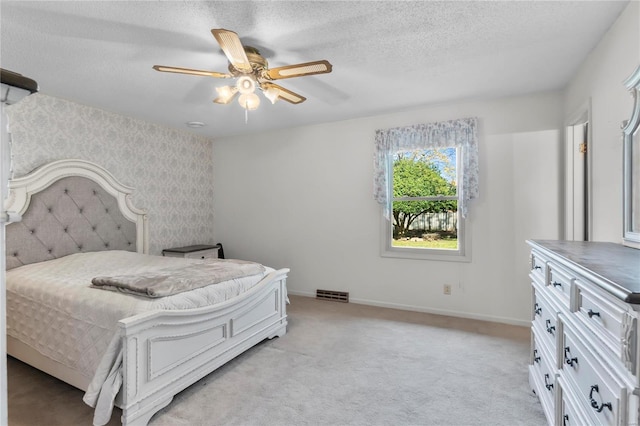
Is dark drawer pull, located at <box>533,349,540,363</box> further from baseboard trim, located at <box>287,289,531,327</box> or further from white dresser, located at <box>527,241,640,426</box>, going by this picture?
baseboard trim, located at <box>287,289,531,327</box>

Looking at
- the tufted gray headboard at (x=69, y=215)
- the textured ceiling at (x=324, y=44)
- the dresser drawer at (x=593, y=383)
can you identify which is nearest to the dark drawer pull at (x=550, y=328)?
the dresser drawer at (x=593, y=383)

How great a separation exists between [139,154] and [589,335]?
14.1 ft

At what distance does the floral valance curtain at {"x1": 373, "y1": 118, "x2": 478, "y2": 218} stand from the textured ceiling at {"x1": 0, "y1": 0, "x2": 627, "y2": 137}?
321 millimetres

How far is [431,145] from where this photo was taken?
3.41 meters

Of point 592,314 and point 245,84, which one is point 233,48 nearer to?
point 245,84

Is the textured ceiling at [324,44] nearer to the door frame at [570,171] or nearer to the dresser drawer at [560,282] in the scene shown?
the door frame at [570,171]

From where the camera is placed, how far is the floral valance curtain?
3.22 meters

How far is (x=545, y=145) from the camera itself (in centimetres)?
302

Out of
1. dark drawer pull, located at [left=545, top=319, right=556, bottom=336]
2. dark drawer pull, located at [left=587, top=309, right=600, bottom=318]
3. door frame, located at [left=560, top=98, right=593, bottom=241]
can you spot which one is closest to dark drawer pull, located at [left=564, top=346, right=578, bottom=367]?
dark drawer pull, located at [left=545, top=319, right=556, bottom=336]

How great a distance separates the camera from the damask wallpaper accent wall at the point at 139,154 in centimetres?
290

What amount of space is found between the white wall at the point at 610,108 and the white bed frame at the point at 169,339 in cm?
245

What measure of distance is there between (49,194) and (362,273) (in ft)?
10.9

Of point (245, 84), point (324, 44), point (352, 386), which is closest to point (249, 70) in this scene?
point (245, 84)

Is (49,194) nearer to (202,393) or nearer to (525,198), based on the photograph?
(202,393)
